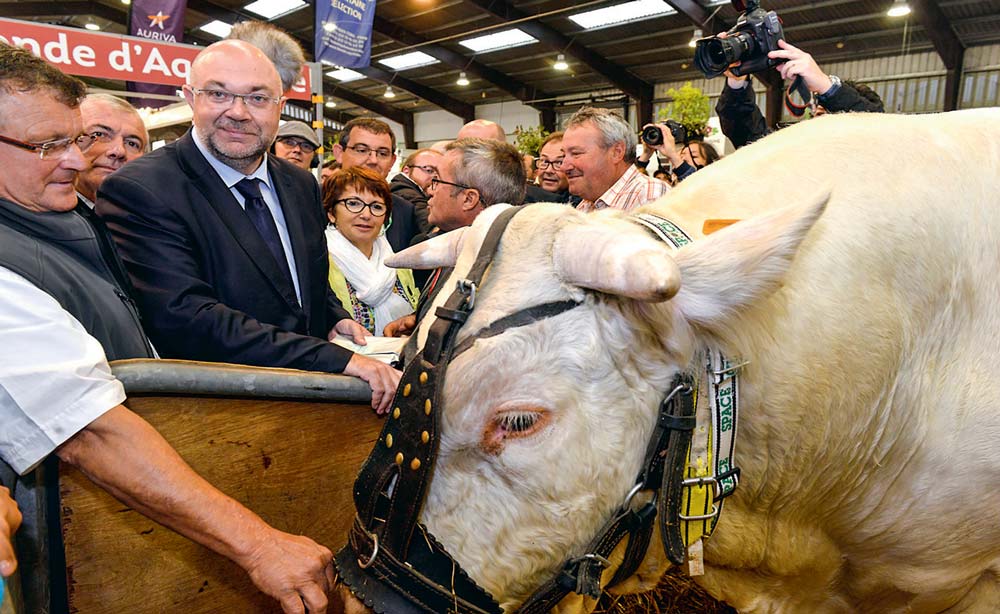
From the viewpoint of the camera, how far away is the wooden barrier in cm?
175

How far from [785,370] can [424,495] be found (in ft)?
3.36

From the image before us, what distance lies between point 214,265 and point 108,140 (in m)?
2.16

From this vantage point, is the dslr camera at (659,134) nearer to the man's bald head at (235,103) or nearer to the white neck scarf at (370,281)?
the white neck scarf at (370,281)

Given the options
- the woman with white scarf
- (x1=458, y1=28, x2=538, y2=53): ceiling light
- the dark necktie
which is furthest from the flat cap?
(x1=458, y1=28, x2=538, y2=53): ceiling light

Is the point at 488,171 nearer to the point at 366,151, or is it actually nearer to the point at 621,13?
the point at 366,151

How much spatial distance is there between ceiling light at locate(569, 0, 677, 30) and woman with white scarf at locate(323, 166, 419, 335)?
14.7 m

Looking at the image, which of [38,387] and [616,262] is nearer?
[616,262]

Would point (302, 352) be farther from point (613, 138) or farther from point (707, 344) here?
point (613, 138)

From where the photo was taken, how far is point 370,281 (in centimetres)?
403

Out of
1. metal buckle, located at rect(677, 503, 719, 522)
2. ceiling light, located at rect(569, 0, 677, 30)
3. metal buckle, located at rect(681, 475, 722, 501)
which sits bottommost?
metal buckle, located at rect(677, 503, 719, 522)

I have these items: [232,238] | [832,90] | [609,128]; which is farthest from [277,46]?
[832,90]

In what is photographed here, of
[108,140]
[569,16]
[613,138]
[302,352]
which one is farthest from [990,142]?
[569,16]

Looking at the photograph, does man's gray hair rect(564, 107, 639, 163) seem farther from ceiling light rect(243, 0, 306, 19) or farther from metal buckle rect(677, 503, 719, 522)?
Result: ceiling light rect(243, 0, 306, 19)

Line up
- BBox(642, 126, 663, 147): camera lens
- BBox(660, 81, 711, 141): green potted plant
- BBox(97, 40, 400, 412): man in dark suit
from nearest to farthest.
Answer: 1. BBox(97, 40, 400, 412): man in dark suit
2. BBox(642, 126, 663, 147): camera lens
3. BBox(660, 81, 711, 141): green potted plant
